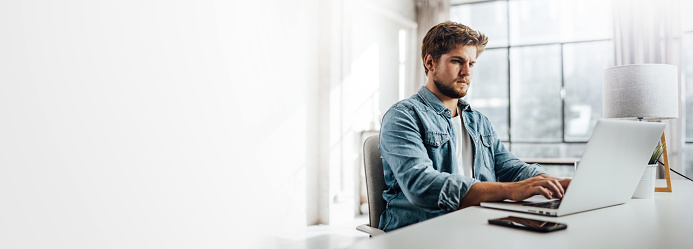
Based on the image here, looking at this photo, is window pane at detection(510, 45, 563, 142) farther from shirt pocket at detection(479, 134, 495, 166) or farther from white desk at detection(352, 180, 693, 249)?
white desk at detection(352, 180, 693, 249)

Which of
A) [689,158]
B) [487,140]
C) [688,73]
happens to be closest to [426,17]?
[688,73]

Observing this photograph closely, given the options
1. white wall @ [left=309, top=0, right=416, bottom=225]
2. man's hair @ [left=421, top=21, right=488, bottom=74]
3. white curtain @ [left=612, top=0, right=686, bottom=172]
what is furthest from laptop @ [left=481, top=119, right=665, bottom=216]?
white curtain @ [left=612, top=0, right=686, bottom=172]

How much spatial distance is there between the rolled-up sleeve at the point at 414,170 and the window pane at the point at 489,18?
4.78 m

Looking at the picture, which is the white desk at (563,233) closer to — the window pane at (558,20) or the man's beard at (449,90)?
the man's beard at (449,90)

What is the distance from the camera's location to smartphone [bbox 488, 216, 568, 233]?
2.92 feet

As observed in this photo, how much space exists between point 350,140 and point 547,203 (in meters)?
3.81

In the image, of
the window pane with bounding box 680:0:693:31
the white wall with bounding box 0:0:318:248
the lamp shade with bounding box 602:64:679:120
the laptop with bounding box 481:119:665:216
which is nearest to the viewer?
the laptop with bounding box 481:119:665:216

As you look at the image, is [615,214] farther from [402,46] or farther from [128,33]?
[402,46]

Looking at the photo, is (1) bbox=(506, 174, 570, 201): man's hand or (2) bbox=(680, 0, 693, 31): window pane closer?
→ (1) bbox=(506, 174, 570, 201): man's hand

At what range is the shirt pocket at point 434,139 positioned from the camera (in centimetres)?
158

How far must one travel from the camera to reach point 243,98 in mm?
3693

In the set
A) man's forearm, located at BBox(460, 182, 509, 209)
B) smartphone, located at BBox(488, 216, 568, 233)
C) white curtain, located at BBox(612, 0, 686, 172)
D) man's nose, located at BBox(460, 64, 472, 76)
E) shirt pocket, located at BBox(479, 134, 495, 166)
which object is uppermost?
white curtain, located at BBox(612, 0, 686, 172)

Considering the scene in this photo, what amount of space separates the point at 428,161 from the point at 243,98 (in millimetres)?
Result: 2477

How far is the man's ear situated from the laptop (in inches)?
23.6
